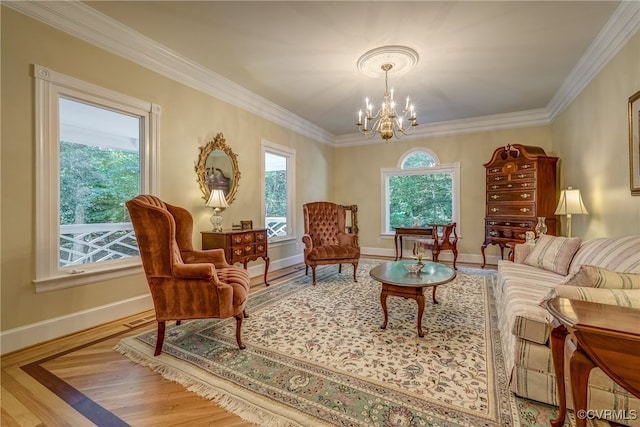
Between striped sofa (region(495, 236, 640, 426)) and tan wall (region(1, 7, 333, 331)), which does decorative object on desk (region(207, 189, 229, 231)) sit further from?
striped sofa (region(495, 236, 640, 426))

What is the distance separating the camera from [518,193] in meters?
4.48

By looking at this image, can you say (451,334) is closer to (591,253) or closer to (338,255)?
(591,253)

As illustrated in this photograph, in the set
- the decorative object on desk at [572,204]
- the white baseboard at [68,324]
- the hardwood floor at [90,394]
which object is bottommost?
the hardwood floor at [90,394]

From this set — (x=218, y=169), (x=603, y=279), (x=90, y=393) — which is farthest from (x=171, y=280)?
(x=603, y=279)

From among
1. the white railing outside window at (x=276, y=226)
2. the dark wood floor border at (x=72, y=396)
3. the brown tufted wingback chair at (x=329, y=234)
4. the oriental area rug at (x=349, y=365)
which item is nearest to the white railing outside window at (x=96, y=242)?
the dark wood floor border at (x=72, y=396)

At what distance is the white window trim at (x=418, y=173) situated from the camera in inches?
226

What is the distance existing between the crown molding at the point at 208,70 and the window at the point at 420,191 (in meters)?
1.18

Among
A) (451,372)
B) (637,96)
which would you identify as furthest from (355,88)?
(451,372)

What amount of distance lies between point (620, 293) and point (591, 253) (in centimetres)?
140

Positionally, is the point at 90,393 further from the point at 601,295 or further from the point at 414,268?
the point at 601,295

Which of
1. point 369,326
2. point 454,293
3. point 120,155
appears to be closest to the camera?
point 369,326

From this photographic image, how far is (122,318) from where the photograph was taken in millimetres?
2850

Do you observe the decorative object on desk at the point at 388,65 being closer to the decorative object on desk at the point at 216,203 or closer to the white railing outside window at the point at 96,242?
the decorative object on desk at the point at 216,203

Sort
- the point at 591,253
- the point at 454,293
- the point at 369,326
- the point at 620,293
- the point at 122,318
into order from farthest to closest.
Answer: the point at 454,293, the point at 122,318, the point at 369,326, the point at 591,253, the point at 620,293
